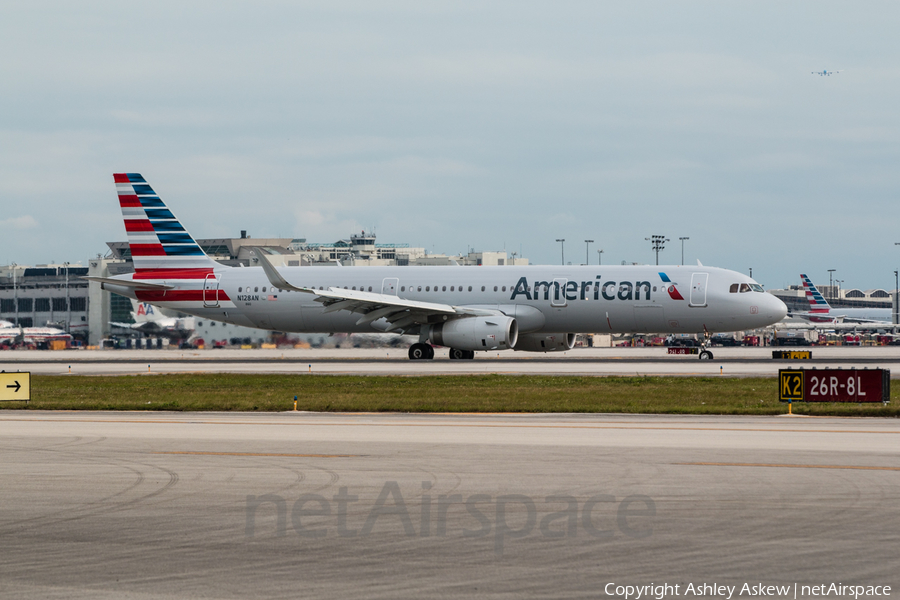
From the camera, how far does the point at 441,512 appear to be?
39.6 feet

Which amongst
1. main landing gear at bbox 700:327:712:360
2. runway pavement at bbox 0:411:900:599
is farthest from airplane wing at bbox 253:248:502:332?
runway pavement at bbox 0:411:900:599

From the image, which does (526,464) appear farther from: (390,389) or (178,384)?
(178,384)

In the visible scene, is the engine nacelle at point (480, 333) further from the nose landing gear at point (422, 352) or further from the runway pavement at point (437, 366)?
the nose landing gear at point (422, 352)

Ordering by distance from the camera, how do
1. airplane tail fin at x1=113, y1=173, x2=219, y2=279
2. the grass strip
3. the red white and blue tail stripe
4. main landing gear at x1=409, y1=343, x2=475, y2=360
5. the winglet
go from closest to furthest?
1. the grass strip
2. the winglet
3. main landing gear at x1=409, y1=343, x2=475, y2=360
4. the red white and blue tail stripe
5. airplane tail fin at x1=113, y1=173, x2=219, y2=279

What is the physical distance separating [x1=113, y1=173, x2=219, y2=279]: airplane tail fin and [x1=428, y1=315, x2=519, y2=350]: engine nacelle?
15217mm

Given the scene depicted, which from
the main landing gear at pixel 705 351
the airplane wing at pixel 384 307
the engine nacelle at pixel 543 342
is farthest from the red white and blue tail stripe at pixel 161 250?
the main landing gear at pixel 705 351

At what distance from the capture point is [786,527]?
1095 cm

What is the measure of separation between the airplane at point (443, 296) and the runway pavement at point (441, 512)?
28.1 metres

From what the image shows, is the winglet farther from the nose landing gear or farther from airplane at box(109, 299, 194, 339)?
airplane at box(109, 299, 194, 339)

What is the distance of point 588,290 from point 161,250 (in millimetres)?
23655

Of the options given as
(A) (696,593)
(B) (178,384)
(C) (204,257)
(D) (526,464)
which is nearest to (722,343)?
(C) (204,257)

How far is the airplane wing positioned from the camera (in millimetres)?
47875

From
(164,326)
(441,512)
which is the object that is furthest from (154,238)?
(441,512)

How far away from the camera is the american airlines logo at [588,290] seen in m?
48.3
